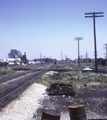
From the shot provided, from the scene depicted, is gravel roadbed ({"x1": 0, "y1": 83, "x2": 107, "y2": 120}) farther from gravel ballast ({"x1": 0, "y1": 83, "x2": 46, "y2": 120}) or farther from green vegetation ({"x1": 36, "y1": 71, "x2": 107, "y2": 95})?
green vegetation ({"x1": 36, "y1": 71, "x2": 107, "y2": 95})

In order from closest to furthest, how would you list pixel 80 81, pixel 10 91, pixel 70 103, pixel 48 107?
pixel 48 107, pixel 70 103, pixel 10 91, pixel 80 81

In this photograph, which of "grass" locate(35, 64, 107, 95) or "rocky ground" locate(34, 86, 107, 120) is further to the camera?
"grass" locate(35, 64, 107, 95)

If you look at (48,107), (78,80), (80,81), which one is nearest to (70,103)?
(48,107)

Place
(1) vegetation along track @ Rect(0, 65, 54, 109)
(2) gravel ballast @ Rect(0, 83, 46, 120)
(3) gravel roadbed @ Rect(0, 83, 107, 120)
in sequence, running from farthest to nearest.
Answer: (1) vegetation along track @ Rect(0, 65, 54, 109) → (3) gravel roadbed @ Rect(0, 83, 107, 120) → (2) gravel ballast @ Rect(0, 83, 46, 120)

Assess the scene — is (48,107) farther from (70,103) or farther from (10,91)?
(10,91)

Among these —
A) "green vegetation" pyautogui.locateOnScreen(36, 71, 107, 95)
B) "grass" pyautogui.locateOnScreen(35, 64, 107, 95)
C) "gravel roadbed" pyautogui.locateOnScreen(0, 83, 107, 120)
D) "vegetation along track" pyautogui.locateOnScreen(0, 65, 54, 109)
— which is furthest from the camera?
"grass" pyautogui.locateOnScreen(35, 64, 107, 95)

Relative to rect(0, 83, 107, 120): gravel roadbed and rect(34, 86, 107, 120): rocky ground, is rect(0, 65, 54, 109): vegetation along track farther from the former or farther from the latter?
rect(34, 86, 107, 120): rocky ground

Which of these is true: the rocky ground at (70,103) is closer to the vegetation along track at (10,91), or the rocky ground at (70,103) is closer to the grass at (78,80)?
the vegetation along track at (10,91)

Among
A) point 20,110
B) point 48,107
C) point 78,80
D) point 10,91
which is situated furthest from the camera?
point 78,80

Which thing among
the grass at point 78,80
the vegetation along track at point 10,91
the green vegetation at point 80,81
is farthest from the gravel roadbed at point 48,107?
the grass at point 78,80

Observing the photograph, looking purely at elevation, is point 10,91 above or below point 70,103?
above

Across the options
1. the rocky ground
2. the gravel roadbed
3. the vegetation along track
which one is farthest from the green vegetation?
the vegetation along track

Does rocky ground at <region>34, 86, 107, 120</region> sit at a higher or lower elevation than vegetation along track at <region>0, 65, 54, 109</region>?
lower

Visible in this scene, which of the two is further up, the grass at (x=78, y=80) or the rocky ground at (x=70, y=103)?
the grass at (x=78, y=80)
